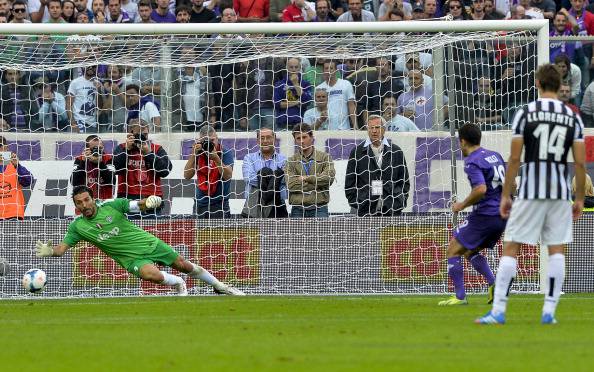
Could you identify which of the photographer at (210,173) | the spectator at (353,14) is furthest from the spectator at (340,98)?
the spectator at (353,14)

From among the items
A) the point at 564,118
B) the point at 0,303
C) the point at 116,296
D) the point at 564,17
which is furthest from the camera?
the point at 564,17

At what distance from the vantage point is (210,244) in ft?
63.3

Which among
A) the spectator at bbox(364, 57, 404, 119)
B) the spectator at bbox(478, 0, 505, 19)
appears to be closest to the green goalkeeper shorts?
the spectator at bbox(364, 57, 404, 119)

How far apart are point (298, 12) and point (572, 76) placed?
602 cm

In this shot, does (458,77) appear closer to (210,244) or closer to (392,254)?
(392,254)

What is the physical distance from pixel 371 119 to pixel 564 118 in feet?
25.0

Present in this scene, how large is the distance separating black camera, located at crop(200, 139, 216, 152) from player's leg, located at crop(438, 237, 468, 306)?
16.1 ft

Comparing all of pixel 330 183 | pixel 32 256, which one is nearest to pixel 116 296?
pixel 32 256

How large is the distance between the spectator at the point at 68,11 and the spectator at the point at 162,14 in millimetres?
1444

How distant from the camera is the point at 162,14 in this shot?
79.0ft

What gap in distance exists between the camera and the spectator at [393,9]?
23586 millimetres

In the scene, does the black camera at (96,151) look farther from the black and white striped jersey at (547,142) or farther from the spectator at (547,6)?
the spectator at (547,6)


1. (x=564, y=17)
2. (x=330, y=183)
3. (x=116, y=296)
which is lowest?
(x=116, y=296)

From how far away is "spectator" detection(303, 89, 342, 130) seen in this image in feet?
64.2
